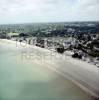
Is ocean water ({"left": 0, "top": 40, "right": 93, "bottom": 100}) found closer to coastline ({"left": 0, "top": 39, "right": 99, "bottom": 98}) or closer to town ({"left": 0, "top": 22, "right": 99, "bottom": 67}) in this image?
coastline ({"left": 0, "top": 39, "right": 99, "bottom": 98})

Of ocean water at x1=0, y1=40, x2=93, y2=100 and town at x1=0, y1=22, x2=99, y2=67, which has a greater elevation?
town at x1=0, y1=22, x2=99, y2=67

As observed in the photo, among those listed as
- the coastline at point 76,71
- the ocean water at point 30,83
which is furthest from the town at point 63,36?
the ocean water at point 30,83

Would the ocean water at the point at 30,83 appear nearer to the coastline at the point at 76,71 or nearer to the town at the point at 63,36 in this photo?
the coastline at the point at 76,71

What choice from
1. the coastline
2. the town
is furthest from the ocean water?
the town

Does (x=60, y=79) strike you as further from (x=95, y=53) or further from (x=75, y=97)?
(x=95, y=53)

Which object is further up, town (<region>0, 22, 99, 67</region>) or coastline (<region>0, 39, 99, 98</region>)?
town (<region>0, 22, 99, 67</region>)

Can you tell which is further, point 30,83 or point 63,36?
point 63,36

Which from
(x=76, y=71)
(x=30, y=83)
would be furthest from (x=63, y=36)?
(x=30, y=83)

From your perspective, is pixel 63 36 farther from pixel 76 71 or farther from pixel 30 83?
pixel 30 83
